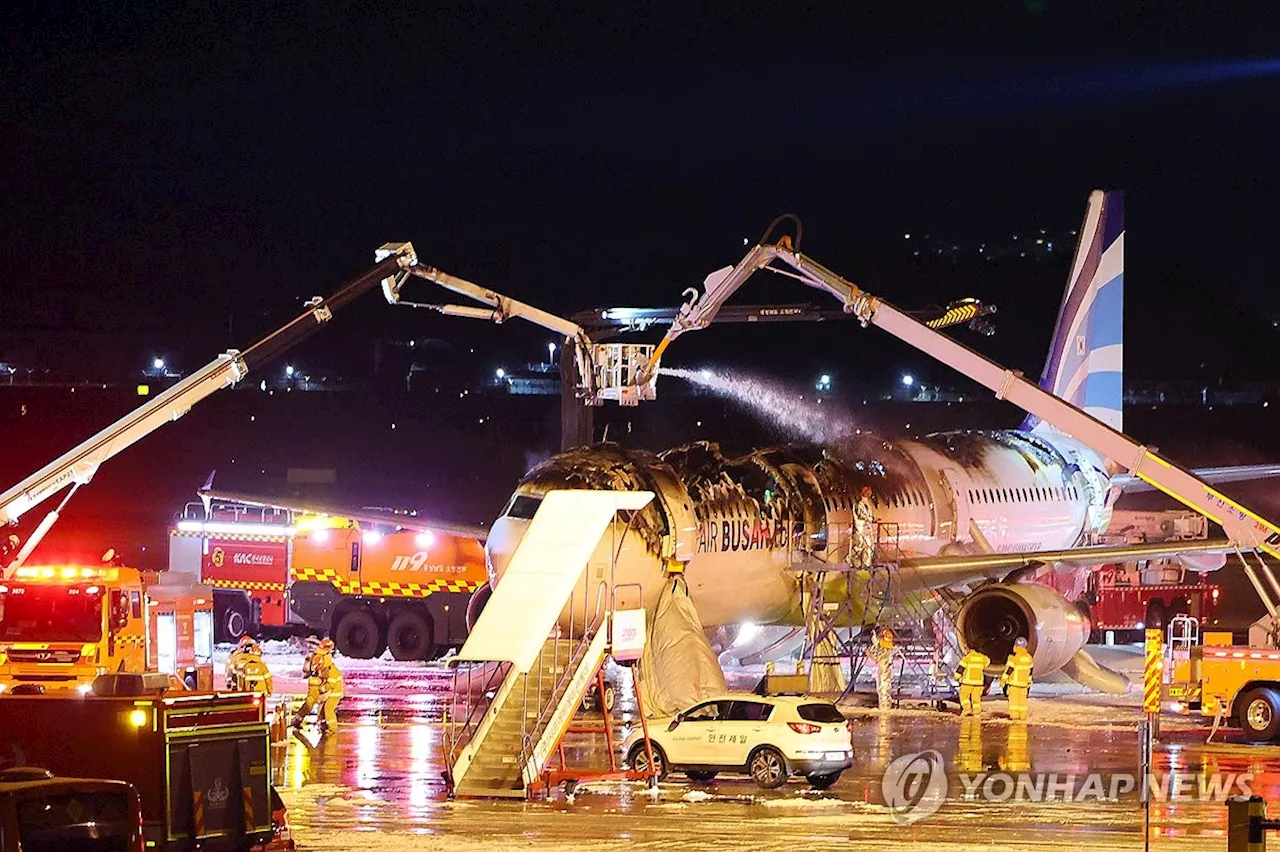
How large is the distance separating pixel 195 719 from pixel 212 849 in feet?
3.77

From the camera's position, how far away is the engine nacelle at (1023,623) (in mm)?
33125

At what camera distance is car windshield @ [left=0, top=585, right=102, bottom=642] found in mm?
25219

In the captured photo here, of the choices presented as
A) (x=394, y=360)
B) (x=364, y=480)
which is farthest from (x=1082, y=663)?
(x=394, y=360)

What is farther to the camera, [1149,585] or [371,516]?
[1149,585]

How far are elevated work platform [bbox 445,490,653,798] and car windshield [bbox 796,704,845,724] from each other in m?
2.64

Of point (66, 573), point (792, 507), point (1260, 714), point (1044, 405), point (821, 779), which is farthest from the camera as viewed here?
point (792, 507)

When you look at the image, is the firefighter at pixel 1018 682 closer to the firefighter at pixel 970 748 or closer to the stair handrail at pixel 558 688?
the firefighter at pixel 970 748

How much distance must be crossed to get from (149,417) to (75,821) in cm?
Result: 1440

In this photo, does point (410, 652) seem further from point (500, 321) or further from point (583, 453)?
point (583, 453)

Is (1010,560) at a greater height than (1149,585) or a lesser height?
greater

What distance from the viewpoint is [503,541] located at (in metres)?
27.2

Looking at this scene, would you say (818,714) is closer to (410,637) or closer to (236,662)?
(236,662)

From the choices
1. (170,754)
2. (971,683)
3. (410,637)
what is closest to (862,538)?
(971,683)

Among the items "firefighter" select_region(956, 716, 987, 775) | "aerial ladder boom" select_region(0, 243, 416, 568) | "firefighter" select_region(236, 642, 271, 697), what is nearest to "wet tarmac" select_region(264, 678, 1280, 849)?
"firefighter" select_region(956, 716, 987, 775)
